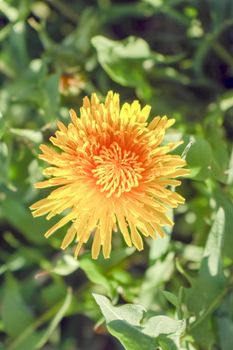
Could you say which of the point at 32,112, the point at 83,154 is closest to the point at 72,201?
the point at 83,154

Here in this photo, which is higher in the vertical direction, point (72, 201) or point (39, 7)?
point (39, 7)

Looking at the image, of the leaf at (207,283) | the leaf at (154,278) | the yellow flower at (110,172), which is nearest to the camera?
the yellow flower at (110,172)

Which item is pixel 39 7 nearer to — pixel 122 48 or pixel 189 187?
pixel 122 48

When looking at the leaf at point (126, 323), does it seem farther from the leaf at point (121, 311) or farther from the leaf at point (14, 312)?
the leaf at point (14, 312)

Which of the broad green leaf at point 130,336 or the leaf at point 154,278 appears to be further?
the leaf at point 154,278

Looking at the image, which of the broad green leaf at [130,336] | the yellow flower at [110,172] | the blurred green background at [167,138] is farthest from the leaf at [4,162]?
the broad green leaf at [130,336]

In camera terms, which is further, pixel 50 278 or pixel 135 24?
pixel 135 24

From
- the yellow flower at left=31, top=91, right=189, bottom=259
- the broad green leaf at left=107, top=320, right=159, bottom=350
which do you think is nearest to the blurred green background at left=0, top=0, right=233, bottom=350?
→ the broad green leaf at left=107, top=320, right=159, bottom=350

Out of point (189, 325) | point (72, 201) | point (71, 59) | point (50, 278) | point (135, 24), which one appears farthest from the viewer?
point (135, 24)
